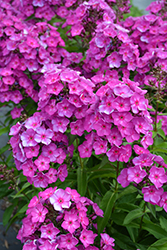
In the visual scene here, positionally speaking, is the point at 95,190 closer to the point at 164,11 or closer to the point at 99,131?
the point at 99,131

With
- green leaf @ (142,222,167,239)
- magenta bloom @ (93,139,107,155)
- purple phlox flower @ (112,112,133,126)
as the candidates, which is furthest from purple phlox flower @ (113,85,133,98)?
green leaf @ (142,222,167,239)

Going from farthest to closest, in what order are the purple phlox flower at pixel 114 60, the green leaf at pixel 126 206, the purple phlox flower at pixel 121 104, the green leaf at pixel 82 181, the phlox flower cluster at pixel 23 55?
the phlox flower cluster at pixel 23 55, the purple phlox flower at pixel 114 60, the green leaf at pixel 82 181, the green leaf at pixel 126 206, the purple phlox flower at pixel 121 104

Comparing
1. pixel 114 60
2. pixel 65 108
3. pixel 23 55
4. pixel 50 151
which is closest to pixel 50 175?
pixel 50 151

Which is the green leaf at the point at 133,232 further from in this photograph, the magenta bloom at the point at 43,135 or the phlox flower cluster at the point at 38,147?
the magenta bloom at the point at 43,135

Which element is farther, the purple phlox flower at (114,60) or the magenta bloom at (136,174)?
the purple phlox flower at (114,60)

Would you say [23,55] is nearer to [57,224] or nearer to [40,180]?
[40,180]

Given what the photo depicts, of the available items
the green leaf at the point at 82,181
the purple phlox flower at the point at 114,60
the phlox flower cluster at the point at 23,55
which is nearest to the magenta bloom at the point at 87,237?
the green leaf at the point at 82,181

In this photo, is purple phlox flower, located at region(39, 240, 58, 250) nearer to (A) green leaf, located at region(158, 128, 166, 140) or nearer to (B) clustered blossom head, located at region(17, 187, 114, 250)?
(B) clustered blossom head, located at region(17, 187, 114, 250)
